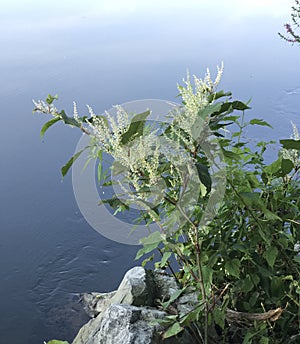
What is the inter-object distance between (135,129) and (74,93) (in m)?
1.72

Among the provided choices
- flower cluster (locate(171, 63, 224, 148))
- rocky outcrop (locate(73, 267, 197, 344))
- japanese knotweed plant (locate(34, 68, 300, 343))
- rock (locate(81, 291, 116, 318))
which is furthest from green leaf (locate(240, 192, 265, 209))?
rock (locate(81, 291, 116, 318))

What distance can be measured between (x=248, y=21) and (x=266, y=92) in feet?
3.61

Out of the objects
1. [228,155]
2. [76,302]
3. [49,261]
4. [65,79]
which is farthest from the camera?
[65,79]

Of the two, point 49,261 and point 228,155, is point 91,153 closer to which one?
point 228,155

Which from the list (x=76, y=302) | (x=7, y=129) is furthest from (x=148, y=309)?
(x=7, y=129)

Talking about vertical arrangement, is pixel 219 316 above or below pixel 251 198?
below

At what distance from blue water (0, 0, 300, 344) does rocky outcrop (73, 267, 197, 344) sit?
422mm

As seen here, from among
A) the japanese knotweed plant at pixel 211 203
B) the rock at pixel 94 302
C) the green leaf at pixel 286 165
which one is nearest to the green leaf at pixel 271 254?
the japanese knotweed plant at pixel 211 203

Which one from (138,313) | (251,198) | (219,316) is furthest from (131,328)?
(251,198)

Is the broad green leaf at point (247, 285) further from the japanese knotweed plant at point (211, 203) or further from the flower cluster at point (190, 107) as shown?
the flower cluster at point (190, 107)

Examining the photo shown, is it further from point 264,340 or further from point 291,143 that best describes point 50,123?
point 264,340

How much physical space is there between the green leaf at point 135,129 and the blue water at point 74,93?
79 centimetres

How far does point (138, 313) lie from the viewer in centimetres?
75

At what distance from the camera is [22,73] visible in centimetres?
251
